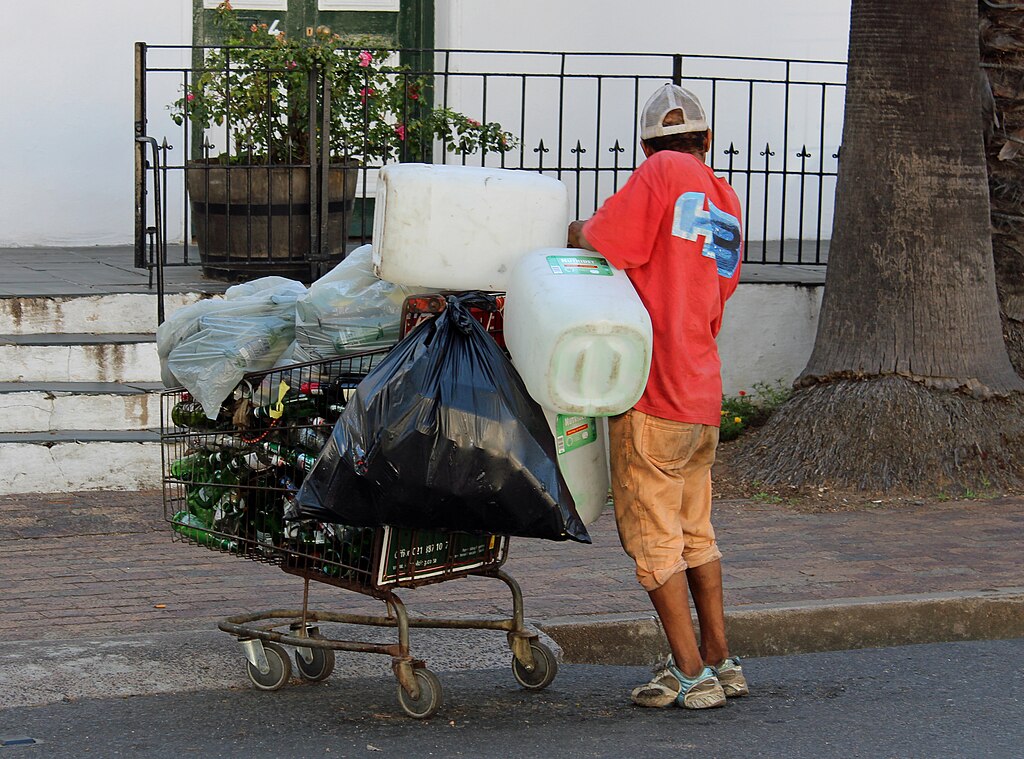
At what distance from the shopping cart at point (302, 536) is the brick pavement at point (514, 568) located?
2.13ft

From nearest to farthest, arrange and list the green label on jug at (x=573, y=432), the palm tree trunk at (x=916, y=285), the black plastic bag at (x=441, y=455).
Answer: the black plastic bag at (x=441, y=455), the green label on jug at (x=573, y=432), the palm tree trunk at (x=916, y=285)

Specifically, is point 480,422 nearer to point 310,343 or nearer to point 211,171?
point 310,343

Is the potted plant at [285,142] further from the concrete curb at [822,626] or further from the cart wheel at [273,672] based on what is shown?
the cart wheel at [273,672]

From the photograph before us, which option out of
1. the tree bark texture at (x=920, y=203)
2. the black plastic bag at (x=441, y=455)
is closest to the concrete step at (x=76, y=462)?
the black plastic bag at (x=441, y=455)

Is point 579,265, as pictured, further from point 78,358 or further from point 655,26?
point 655,26

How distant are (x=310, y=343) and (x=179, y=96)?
6.44m

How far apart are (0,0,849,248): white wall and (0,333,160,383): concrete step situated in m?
2.69

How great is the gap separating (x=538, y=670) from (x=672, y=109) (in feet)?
6.14

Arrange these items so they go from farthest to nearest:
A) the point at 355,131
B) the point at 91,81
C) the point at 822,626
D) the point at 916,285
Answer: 1. the point at 91,81
2. the point at 355,131
3. the point at 916,285
4. the point at 822,626

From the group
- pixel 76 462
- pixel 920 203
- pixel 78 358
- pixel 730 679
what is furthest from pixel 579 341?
pixel 78 358

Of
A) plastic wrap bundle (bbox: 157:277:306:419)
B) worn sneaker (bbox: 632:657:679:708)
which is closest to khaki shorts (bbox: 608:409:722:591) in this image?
worn sneaker (bbox: 632:657:679:708)

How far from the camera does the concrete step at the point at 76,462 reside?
275 inches

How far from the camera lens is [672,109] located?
435 centimetres

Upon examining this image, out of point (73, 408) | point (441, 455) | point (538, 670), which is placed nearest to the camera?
point (441, 455)
